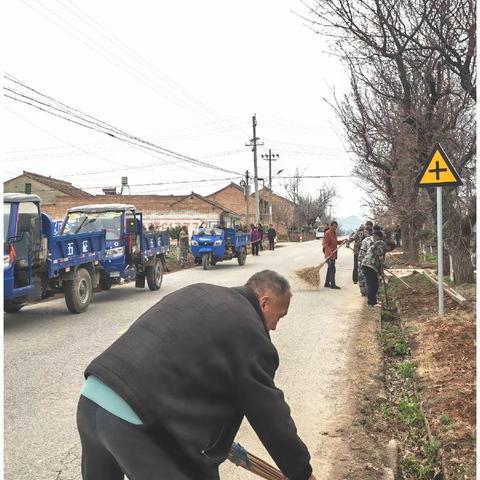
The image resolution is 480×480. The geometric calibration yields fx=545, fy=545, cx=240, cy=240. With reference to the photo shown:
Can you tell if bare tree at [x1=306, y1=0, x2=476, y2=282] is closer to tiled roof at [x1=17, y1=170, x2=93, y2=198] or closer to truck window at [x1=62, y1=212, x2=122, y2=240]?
truck window at [x1=62, y1=212, x2=122, y2=240]

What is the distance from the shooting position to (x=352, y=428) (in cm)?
500

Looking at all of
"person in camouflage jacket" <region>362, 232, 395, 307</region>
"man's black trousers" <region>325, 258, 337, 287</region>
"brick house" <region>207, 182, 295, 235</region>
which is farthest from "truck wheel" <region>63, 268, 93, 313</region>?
"brick house" <region>207, 182, 295, 235</region>

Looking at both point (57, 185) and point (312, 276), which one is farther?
point (57, 185)

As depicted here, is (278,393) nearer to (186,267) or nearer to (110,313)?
(110,313)

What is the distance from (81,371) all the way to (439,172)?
589cm

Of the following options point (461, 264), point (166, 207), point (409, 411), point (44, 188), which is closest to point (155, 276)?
point (461, 264)

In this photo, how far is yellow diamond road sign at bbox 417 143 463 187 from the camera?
26.9 ft

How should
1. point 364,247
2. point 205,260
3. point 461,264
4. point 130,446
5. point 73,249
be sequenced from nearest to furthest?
point 130,446
point 73,249
point 461,264
point 364,247
point 205,260

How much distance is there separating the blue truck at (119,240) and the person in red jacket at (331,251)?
4753 mm

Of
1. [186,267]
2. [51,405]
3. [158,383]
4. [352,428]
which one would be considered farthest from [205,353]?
[186,267]

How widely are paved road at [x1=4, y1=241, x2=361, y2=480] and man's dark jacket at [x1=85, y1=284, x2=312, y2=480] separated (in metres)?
2.17

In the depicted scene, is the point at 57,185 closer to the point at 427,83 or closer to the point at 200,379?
the point at 427,83

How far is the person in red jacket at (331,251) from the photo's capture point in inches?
583

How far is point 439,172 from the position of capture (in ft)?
27.3
